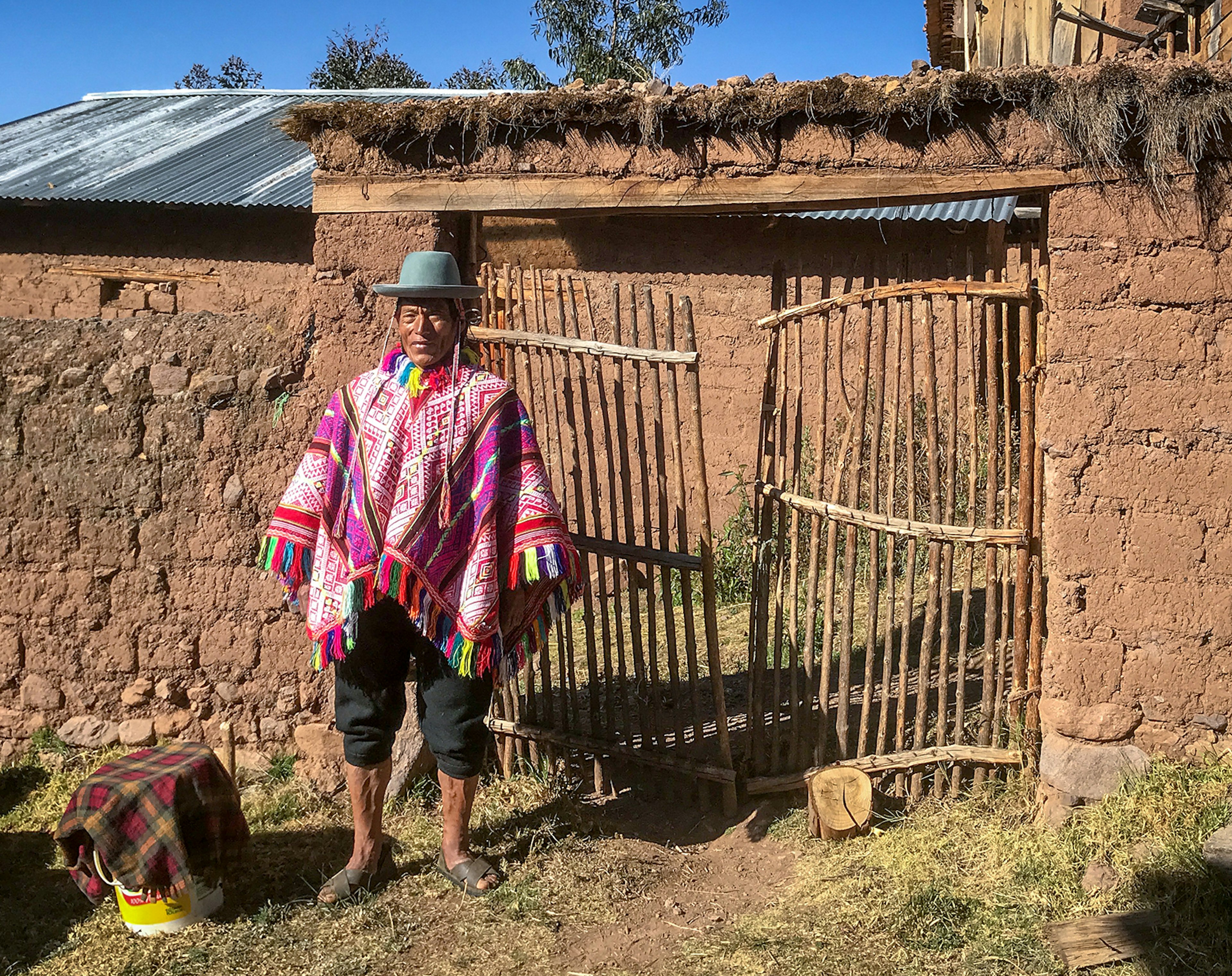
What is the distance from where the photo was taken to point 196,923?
3.53 meters

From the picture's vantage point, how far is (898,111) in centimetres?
375

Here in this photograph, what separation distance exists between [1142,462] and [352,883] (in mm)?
3079

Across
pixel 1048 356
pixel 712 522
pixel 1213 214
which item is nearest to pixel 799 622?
pixel 712 522

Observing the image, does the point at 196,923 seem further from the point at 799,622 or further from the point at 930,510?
the point at 799,622

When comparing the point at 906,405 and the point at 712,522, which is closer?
the point at 906,405

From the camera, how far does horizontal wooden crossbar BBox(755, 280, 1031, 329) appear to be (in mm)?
3852

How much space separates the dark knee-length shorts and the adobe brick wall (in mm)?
2095

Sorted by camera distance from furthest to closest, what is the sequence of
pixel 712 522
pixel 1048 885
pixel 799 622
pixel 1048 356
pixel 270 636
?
1. pixel 712 522
2. pixel 799 622
3. pixel 270 636
4. pixel 1048 356
5. pixel 1048 885

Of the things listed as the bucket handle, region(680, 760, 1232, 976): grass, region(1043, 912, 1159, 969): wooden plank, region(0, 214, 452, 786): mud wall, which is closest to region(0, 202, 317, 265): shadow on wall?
region(0, 214, 452, 786): mud wall

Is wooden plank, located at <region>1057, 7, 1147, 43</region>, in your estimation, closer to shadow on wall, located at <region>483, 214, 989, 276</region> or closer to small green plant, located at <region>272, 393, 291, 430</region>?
shadow on wall, located at <region>483, 214, 989, 276</region>

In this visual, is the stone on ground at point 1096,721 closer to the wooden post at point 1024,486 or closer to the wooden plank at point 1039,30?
the wooden post at point 1024,486

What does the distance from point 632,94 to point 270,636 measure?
102 inches

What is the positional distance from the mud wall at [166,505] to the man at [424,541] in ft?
2.74

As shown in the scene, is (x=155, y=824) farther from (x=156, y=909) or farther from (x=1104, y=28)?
(x=1104, y=28)
